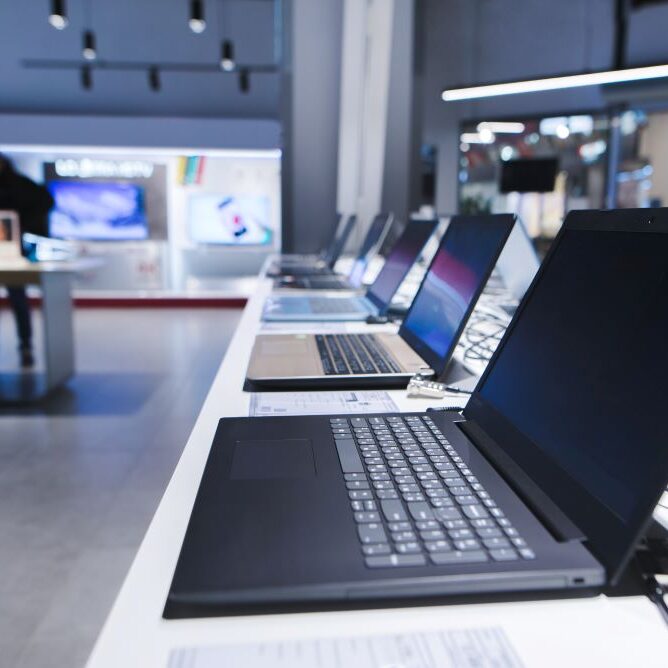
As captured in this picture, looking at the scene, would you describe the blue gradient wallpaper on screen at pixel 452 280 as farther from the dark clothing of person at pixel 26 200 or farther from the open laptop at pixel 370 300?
the dark clothing of person at pixel 26 200

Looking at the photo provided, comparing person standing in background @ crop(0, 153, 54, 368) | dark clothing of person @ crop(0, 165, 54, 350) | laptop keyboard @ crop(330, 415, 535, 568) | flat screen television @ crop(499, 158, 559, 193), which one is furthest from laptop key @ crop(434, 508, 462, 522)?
dark clothing of person @ crop(0, 165, 54, 350)

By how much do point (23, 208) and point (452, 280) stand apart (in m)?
4.63

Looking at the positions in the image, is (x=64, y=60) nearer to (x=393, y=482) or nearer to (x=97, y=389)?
(x=97, y=389)

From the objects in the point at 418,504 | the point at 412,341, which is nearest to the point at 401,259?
the point at 412,341

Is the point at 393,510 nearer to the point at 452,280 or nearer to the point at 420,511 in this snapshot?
the point at 420,511

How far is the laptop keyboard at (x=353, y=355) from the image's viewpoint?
1.19 metres

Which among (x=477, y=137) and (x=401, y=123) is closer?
(x=401, y=123)

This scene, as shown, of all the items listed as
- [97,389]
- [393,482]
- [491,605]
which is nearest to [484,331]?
[393,482]

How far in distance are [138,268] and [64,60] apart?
248cm

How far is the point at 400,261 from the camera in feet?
6.58

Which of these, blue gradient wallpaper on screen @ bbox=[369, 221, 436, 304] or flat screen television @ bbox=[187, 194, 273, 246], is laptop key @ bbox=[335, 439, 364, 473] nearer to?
blue gradient wallpaper on screen @ bbox=[369, 221, 436, 304]

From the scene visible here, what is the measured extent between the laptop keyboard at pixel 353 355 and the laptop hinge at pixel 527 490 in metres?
0.39

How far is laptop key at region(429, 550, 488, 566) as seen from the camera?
0.52m

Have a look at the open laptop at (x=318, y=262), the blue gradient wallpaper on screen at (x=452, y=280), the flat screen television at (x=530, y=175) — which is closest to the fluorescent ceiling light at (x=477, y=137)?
the flat screen television at (x=530, y=175)
